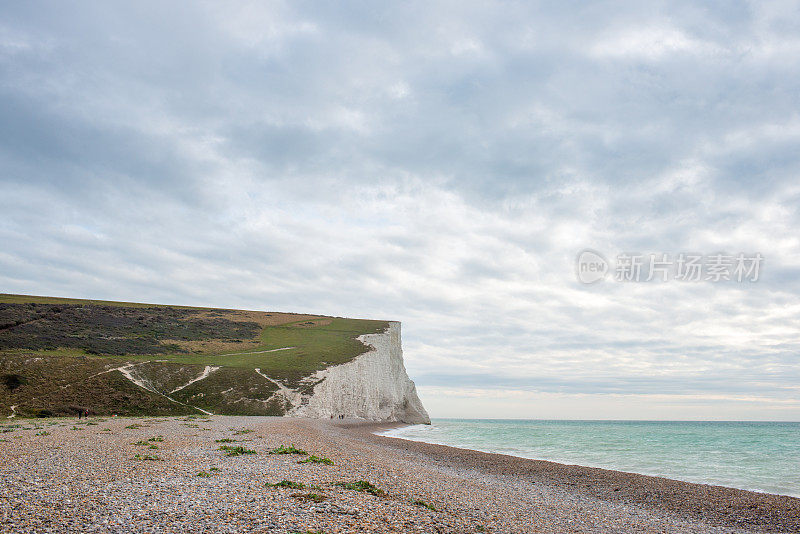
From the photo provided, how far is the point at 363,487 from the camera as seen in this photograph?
14.0 metres

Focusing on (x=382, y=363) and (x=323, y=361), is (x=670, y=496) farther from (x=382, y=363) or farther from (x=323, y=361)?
(x=382, y=363)

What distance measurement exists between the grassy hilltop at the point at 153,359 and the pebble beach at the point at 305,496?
26136 millimetres

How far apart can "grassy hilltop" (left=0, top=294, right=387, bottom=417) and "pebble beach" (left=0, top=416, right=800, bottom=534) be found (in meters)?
26.1

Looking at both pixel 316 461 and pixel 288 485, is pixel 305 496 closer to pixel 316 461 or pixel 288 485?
pixel 288 485

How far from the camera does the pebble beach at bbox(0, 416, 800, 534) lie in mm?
10281

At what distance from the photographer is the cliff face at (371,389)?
60.4 metres

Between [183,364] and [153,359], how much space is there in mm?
5246

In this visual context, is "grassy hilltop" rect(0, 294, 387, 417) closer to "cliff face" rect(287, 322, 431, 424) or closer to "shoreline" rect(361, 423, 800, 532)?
"cliff face" rect(287, 322, 431, 424)

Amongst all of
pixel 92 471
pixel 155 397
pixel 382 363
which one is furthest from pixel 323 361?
pixel 92 471

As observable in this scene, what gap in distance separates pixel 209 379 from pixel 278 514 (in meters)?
49.5

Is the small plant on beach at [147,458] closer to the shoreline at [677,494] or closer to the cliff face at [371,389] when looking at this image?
the shoreline at [677,494]

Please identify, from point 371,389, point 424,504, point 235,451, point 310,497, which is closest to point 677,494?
point 424,504

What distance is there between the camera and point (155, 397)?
4925 centimetres

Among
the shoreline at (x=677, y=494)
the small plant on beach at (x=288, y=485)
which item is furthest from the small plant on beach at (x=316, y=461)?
the shoreline at (x=677, y=494)
